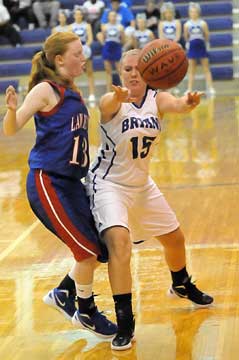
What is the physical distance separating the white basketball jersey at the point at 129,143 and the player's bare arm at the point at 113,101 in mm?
32

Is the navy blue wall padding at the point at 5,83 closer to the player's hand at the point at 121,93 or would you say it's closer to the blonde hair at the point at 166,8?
the blonde hair at the point at 166,8

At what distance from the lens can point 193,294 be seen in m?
4.67

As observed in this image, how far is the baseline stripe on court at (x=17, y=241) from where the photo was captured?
19.7 feet

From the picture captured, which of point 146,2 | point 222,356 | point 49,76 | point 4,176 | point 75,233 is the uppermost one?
point 49,76

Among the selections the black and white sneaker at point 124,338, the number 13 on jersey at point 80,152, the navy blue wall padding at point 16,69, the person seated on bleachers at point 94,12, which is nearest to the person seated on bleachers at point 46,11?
the person seated on bleachers at point 94,12

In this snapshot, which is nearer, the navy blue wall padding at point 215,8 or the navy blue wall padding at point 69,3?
the navy blue wall padding at point 215,8

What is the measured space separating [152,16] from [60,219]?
49.8 feet

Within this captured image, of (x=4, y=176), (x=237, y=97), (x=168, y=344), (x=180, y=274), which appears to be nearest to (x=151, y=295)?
(x=180, y=274)

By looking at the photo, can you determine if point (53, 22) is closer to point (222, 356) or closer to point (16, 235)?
point (16, 235)

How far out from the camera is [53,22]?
19609 millimetres

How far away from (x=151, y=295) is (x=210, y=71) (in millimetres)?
14102

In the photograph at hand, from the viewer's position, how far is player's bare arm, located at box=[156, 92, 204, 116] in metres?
4.23

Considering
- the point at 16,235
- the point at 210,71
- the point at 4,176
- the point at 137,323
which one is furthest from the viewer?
the point at 210,71

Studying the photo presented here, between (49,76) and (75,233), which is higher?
(49,76)
